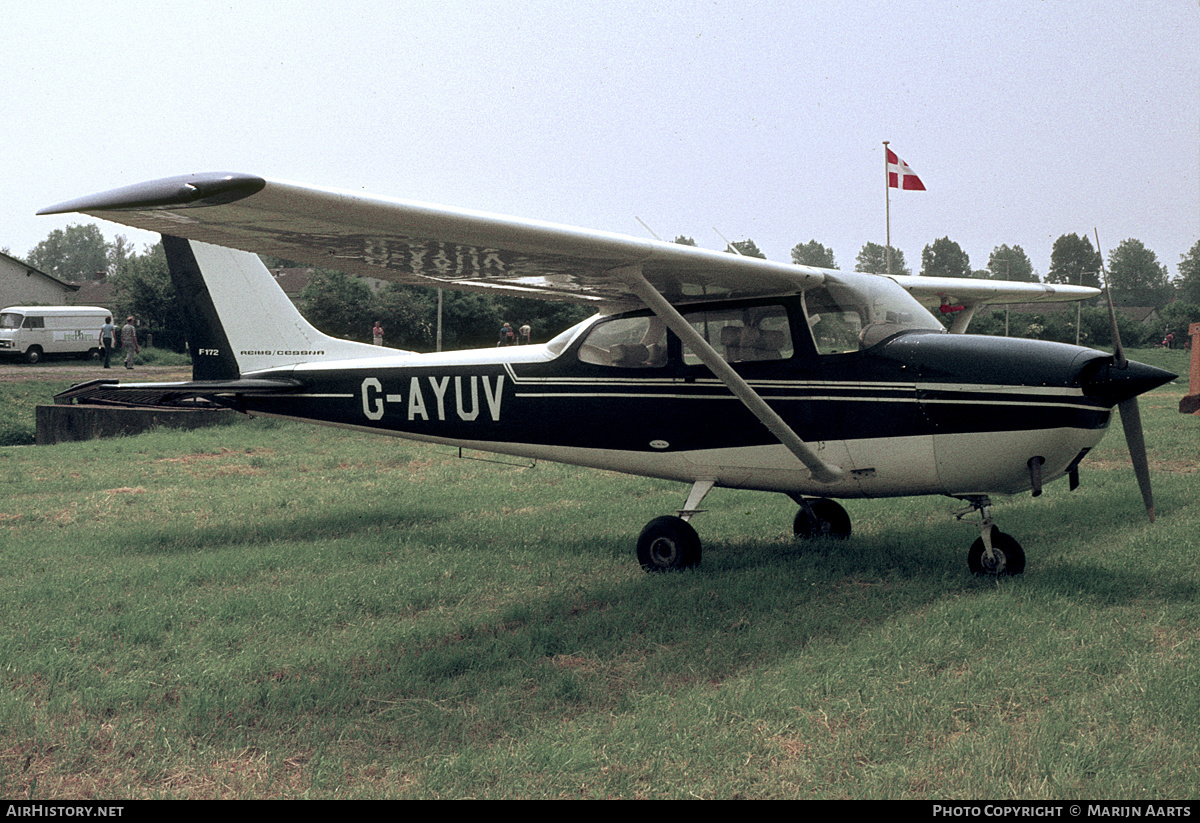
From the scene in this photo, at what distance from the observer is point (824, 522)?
801cm

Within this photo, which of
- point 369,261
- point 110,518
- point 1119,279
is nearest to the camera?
point 369,261

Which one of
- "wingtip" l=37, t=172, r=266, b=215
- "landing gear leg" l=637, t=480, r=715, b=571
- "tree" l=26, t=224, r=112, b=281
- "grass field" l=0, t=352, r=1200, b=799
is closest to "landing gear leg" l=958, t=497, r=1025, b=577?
"grass field" l=0, t=352, r=1200, b=799

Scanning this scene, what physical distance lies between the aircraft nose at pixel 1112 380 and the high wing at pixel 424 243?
1.95 meters

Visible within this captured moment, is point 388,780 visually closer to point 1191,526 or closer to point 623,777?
point 623,777

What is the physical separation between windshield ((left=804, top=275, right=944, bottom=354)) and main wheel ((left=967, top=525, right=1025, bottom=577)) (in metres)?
1.61

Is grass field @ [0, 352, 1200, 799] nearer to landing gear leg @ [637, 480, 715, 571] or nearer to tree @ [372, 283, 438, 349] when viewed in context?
landing gear leg @ [637, 480, 715, 571]

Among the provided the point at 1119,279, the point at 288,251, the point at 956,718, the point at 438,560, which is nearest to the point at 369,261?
the point at 288,251

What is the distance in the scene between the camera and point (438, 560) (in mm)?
7332

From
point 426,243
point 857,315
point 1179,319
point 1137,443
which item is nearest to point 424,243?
point 426,243

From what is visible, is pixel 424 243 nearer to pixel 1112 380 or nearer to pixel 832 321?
pixel 832 321

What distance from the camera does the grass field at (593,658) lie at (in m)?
3.51

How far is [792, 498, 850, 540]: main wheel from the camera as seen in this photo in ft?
26.0

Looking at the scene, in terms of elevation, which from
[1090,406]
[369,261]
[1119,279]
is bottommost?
[1090,406]

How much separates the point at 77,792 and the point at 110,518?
672cm
